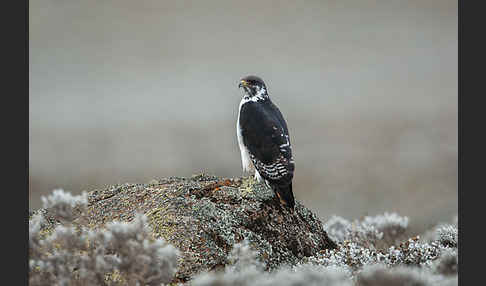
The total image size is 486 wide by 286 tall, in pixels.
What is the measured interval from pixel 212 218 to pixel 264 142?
5.06ft

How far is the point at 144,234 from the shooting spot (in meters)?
4.39

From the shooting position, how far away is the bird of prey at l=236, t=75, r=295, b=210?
645 cm

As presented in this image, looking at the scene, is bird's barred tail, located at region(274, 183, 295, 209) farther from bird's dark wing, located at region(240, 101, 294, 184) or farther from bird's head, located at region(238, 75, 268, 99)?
bird's head, located at region(238, 75, 268, 99)

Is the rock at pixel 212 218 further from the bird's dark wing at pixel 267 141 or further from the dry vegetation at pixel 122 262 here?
the dry vegetation at pixel 122 262

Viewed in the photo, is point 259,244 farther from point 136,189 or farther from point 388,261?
point 136,189

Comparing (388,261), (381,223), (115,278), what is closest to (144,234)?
(115,278)

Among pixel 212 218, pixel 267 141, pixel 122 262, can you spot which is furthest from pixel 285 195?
pixel 122 262

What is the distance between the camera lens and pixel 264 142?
271 inches

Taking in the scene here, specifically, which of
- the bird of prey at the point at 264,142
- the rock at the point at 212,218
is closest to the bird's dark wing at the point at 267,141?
the bird of prey at the point at 264,142

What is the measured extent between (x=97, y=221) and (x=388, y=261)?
324 cm

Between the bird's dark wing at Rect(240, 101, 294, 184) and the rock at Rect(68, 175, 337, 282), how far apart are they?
25 centimetres

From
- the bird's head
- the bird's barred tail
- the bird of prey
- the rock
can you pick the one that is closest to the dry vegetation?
the rock

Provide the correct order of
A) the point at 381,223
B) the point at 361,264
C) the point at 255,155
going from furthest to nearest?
the point at 381,223, the point at 255,155, the point at 361,264

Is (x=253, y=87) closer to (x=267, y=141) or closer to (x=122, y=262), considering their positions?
(x=267, y=141)
